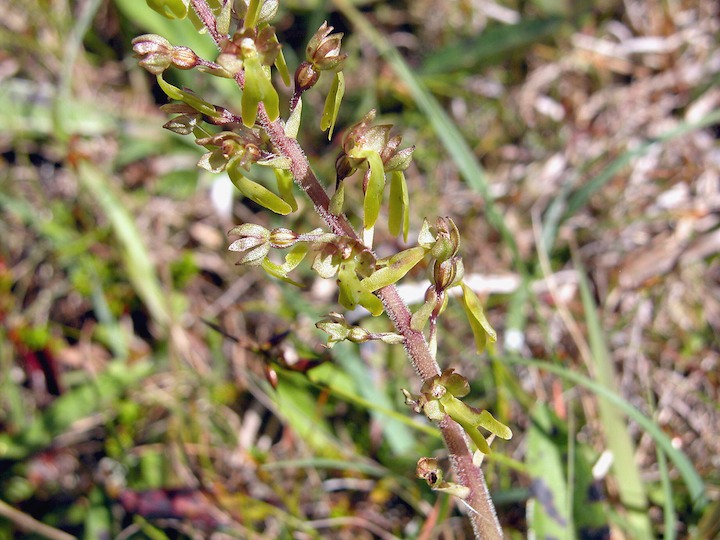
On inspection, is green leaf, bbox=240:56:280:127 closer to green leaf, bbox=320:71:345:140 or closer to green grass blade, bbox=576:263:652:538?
green leaf, bbox=320:71:345:140

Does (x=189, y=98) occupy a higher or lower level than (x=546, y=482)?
higher

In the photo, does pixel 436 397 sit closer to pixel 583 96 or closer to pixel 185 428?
pixel 185 428

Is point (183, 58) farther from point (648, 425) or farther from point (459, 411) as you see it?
point (648, 425)

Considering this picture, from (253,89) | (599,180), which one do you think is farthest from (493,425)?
(599,180)

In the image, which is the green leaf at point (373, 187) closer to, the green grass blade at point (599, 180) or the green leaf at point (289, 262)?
the green leaf at point (289, 262)

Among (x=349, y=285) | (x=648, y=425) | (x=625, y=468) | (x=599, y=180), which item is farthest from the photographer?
(x=599, y=180)
